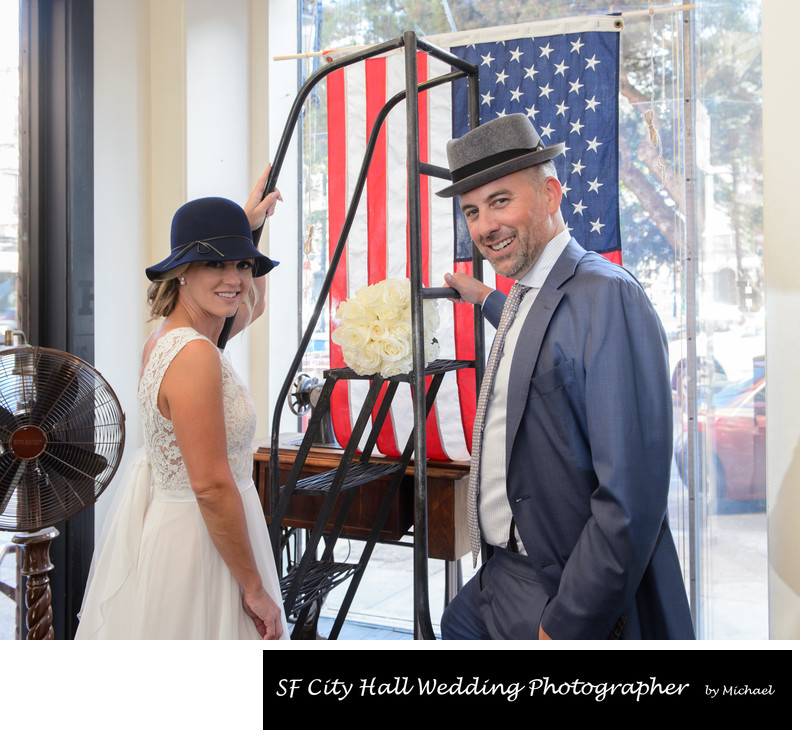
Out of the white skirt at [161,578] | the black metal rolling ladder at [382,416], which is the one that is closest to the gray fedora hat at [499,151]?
the black metal rolling ladder at [382,416]

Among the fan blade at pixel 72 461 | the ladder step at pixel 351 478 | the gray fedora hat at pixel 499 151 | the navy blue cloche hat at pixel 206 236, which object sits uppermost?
the gray fedora hat at pixel 499 151

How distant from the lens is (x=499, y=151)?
1.67m

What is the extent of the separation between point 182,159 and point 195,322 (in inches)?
65.3

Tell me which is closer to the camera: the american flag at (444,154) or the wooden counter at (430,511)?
the wooden counter at (430,511)

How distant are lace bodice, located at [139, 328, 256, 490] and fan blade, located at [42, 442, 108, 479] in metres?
0.37

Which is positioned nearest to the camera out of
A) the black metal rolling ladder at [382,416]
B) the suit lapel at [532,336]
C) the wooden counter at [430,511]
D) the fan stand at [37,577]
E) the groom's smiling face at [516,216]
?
the suit lapel at [532,336]

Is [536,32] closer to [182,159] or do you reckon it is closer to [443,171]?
[443,171]

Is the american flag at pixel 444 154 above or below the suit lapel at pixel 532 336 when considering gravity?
above

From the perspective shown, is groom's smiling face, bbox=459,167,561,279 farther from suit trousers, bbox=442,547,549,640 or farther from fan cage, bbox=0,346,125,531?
fan cage, bbox=0,346,125,531

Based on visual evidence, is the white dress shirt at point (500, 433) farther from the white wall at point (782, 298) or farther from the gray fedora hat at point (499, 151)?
the white wall at point (782, 298)

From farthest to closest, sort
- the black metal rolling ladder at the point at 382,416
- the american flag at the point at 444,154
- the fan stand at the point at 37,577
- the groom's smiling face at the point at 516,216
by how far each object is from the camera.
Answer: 1. the american flag at the point at 444,154
2. the fan stand at the point at 37,577
3. the black metal rolling ladder at the point at 382,416
4. the groom's smiling face at the point at 516,216

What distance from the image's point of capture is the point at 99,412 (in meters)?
2.20

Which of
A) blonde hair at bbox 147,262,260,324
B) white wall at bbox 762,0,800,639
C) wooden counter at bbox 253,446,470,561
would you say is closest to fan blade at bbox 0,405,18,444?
blonde hair at bbox 147,262,260,324

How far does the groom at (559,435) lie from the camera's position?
1.42 meters
